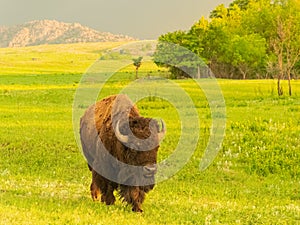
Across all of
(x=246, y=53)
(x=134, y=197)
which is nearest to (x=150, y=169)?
(x=134, y=197)

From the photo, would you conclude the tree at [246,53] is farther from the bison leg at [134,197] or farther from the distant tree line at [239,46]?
the bison leg at [134,197]

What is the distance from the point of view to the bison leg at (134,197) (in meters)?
11.1

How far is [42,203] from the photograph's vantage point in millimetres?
10914

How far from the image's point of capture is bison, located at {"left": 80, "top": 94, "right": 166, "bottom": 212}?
10750mm

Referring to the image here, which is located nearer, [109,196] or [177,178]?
[109,196]

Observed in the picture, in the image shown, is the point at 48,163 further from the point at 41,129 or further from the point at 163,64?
the point at 163,64

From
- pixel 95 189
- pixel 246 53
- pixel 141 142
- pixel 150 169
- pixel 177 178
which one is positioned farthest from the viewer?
pixel 246 53

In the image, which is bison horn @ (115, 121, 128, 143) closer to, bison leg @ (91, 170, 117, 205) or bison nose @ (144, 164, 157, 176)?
bison nose @ (144, 164, 157, 176)

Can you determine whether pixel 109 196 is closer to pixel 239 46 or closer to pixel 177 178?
pixel 177 178

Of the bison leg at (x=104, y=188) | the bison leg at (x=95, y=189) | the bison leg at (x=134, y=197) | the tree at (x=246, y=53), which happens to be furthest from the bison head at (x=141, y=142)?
the tree at (x=246, y=53)

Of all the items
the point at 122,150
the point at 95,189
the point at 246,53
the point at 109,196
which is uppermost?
the point at 246,53

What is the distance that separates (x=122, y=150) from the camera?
1115 centimetres

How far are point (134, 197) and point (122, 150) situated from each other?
1042 mm

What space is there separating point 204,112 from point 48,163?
14.2 meters
